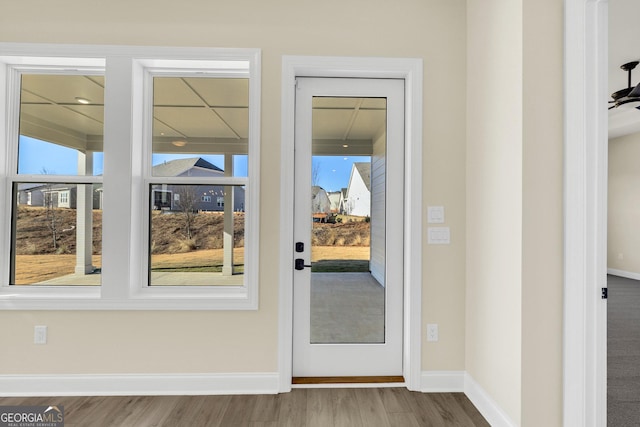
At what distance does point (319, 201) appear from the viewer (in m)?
2.60

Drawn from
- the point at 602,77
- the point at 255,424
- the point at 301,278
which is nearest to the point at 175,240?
the point at 301,278

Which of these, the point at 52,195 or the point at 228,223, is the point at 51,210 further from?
the point at 228,223

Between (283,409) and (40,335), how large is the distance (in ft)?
5.79

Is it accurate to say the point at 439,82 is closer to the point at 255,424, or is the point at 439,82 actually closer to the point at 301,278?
the point at 301,278

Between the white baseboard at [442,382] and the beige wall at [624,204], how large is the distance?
6817 millimetres

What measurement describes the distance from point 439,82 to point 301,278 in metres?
1.76

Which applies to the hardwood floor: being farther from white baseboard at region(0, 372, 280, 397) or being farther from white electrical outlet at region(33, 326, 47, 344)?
white electrical outlet at region(33, 326, 47, 344)

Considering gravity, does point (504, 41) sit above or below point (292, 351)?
above

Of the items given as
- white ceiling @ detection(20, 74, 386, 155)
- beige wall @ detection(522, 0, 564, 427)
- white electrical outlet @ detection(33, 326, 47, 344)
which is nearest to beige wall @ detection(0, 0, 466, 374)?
white electrical outlet @ detection(33, 326, 47, 344)

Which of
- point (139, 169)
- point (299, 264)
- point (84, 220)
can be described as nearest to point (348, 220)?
point (299, 264)

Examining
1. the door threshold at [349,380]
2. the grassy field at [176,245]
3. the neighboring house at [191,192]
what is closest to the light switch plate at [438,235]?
the grassy field at [176,245]

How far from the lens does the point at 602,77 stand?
1.74m

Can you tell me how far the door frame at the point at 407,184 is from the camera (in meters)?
2.42

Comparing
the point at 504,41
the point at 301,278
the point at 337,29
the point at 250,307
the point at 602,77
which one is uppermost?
the point at 337,29
